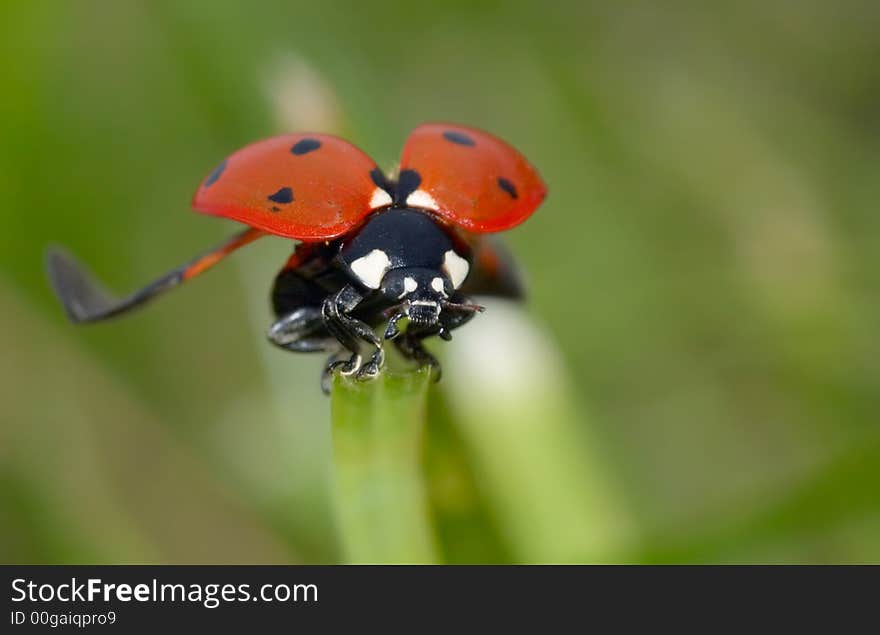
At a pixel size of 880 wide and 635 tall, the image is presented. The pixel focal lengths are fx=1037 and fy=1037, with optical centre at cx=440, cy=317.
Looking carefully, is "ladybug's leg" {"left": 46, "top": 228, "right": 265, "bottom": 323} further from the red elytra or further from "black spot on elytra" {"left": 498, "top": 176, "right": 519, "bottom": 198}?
"black spot on elytra" {"left": 498, "top": 176, "right": 519, "bottom": 198}

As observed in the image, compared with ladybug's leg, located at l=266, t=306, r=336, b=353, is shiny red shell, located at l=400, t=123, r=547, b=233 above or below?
above

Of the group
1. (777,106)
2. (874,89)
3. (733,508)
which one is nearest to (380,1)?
(777,106)

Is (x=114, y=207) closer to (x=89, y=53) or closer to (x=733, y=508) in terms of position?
(x=89, y=53)

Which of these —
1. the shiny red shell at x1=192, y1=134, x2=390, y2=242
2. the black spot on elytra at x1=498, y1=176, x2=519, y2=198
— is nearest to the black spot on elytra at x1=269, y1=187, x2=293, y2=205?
the shiny red shell at x1=192, y1=134, x2=390, y2=242

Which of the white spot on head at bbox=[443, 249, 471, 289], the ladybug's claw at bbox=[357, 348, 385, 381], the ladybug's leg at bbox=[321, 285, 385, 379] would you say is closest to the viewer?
the ladybug's claw at bbox=[357, 348, 385, 381]

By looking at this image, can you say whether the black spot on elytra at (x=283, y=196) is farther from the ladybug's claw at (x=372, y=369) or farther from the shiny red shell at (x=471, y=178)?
the ladybug's claw at (x=372, y=369)

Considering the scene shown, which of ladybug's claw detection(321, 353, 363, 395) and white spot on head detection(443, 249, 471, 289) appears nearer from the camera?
ladybug's claw detection(321, 353, 363, 395)

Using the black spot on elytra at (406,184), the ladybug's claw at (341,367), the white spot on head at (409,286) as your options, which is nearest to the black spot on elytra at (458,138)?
the black spot on elytra at (406,184)

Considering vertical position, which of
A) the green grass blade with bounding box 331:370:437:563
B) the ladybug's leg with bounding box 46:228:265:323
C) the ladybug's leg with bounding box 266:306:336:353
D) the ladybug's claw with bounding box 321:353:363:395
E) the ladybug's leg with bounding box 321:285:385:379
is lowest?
the green grass blade with bounding box 331:370:437:563
